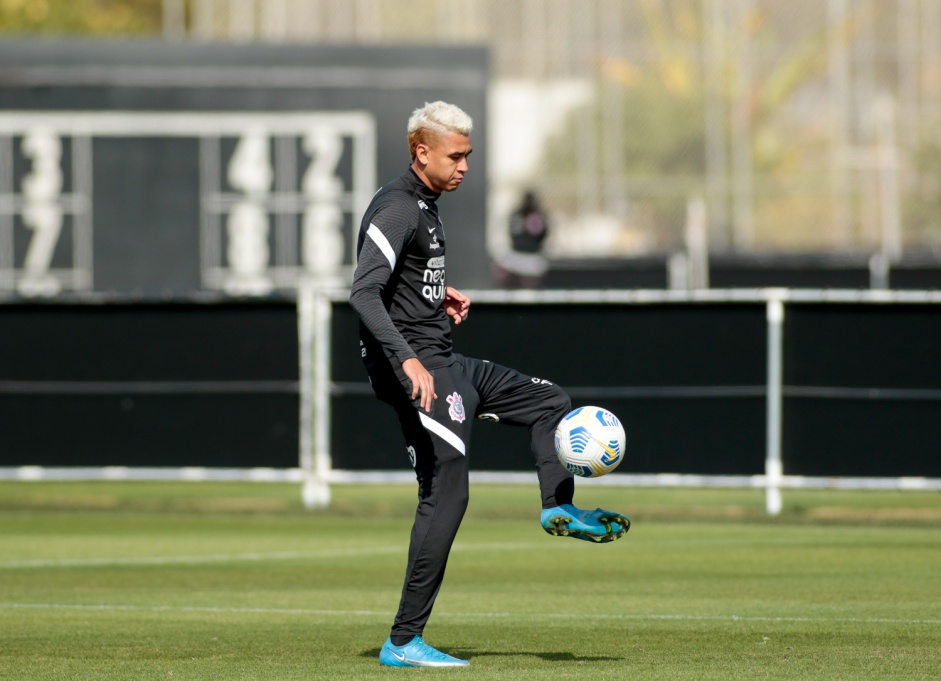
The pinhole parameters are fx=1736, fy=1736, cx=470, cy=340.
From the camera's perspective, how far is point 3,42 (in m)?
23.6

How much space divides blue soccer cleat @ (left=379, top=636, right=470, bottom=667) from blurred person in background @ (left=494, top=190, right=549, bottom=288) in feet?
74.2

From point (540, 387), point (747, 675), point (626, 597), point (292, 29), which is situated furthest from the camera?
point (292, 29)

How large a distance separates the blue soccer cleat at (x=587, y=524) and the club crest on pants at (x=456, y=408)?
58 cm

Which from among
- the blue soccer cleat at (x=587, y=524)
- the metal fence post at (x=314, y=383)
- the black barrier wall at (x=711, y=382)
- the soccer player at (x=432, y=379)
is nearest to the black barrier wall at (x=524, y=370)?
the black barrier wall at (x=711, y=382)

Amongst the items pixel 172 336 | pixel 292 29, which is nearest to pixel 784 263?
pixel 292 29

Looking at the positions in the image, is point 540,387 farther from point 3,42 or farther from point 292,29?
point 292,29

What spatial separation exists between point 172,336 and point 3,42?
30.7 feet

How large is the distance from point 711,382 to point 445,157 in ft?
25.9

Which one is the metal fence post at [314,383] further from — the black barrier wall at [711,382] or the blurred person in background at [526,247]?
the blurred person in background at [526,247]

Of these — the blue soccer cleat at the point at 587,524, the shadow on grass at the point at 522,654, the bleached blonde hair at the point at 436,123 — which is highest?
the bleached blonde hair at the point at 436,123

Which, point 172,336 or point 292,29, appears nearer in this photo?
point 172,336

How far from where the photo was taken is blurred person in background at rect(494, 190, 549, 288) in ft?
99.7

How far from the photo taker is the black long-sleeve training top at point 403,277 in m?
7.41

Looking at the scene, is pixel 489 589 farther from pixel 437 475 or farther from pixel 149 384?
pixel 149 384
